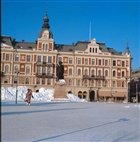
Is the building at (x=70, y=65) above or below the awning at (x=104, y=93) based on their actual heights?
above

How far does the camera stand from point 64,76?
186 ft

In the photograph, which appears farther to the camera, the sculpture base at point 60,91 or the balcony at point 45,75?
the balcony at point 45,75

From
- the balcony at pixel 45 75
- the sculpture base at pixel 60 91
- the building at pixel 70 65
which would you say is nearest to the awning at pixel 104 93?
the building at pixel 70 65

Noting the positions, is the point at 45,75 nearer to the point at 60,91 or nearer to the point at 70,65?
the point at 70,65

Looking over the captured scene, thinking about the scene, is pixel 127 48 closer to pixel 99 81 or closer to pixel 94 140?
pixel 99 81

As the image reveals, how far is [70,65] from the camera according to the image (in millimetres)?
57094

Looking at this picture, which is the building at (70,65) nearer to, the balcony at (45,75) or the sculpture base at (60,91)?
the balcony at (45,75)

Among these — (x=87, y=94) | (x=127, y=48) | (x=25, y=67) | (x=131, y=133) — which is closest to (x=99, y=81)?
(x=87, y=94)

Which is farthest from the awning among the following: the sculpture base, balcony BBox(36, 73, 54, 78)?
the sculpture base

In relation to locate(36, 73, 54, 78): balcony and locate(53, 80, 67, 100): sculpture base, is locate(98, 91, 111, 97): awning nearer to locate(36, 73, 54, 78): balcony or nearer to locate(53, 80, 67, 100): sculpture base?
locate(36, 73, 54, 78): balcony

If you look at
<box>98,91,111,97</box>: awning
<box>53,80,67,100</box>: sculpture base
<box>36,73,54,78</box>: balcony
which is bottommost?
<box>98,91,111,97</box>: awning

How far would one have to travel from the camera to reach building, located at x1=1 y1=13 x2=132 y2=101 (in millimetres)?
54219

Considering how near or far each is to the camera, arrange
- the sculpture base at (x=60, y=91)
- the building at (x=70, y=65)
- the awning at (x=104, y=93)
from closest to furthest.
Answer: the sculpture base at (x=60, y=91) → the building at (x=70, y=65) → the awning at (x=104, y=93)

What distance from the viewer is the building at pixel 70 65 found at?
178 ft
